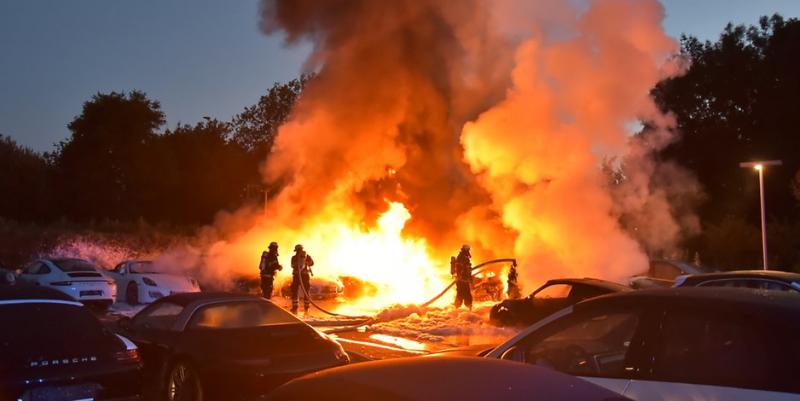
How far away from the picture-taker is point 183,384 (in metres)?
7.55

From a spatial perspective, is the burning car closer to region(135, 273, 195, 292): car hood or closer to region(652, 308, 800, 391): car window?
region(135, 273, 195, 292): car hood

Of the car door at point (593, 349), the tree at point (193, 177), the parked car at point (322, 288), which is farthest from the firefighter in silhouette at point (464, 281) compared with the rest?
the tree at point (193, 177)

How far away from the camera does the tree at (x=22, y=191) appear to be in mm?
41531

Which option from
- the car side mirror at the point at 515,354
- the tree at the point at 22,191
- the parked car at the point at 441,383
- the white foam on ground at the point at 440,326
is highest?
the tree at the point at 22,191

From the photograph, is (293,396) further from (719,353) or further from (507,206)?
(507,206)

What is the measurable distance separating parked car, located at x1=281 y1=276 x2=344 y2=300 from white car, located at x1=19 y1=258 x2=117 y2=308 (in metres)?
6.21

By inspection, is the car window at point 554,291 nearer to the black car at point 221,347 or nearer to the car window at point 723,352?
the black car at point 221,347

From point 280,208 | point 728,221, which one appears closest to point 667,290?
point 280,208

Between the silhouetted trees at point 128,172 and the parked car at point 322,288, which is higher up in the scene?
the silhouetted trees at point 128,172

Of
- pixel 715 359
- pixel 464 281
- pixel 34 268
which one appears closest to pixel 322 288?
pixel 464 281

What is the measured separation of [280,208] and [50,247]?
10884 millimetres

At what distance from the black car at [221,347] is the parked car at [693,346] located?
3.24m

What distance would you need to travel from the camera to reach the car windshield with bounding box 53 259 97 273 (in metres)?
18.9

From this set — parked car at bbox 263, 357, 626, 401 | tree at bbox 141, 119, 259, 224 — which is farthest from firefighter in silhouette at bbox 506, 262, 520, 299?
tree at bbox 141, 119, 259, 224
